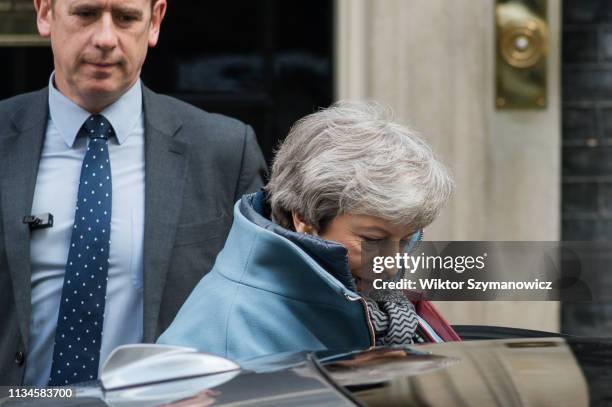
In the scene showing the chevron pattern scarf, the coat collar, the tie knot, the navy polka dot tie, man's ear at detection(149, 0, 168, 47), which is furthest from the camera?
man's ear at detection(149, 0, 168, 47)

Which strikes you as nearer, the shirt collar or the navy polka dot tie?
the navy polka dot tie

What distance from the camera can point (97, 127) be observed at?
11.0ft

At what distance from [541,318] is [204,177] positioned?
299 centimetres

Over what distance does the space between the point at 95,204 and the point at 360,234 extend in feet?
2.85

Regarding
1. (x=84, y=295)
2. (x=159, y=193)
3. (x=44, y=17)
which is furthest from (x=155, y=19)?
(x=84, y=295)

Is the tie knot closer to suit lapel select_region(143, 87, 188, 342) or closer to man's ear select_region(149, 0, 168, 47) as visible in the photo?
suit lapel select_region(143, 87, 188, 342)

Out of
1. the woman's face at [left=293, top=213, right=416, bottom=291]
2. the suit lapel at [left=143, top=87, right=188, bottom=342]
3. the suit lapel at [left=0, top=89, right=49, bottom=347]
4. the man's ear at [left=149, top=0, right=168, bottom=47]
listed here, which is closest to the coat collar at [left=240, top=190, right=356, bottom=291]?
the woman's face at [left=293, top=213, right=416, bottom=291]

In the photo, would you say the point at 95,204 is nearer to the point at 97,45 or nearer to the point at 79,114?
the point at 79,114

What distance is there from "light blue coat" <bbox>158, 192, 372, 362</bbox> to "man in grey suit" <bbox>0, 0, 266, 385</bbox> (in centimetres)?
74

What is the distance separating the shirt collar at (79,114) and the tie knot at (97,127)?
0.04 ft

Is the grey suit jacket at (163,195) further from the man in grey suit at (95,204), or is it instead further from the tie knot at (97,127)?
the tie knot at (97,127)

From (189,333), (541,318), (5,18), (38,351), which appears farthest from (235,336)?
(5,18)

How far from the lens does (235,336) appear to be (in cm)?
244

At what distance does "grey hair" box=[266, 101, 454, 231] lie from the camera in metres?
2.56
